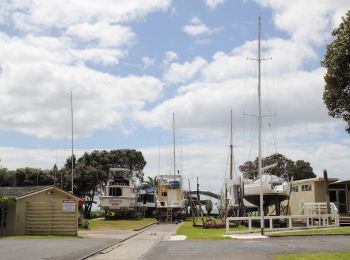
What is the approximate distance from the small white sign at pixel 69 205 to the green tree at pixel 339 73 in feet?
68.5

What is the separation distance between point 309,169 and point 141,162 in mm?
Result: 32821

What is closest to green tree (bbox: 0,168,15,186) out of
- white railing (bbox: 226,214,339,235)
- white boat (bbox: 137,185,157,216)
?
white boat (bbox: 137,185,157,216)

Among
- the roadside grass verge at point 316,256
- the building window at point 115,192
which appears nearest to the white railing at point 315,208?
the roadside grass verge at point 316,256

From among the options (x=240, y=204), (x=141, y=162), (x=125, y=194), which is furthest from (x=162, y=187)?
(x=141, y=162)

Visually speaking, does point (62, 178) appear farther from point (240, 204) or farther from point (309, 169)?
point (309, 169)

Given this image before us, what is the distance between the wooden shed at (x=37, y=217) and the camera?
107 feet

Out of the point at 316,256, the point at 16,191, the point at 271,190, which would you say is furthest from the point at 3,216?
the point at 316,256

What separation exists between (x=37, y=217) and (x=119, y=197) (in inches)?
910

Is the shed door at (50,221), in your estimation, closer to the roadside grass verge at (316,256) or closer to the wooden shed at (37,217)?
the wooden shed at (37,217)

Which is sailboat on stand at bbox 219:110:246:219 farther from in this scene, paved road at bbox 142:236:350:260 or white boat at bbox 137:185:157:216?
paved road at bbox 142:236:350:260

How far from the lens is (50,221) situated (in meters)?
33.1

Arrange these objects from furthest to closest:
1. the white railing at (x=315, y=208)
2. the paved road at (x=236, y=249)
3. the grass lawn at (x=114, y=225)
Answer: the grass lawn at (x=114, y=225) → the white railing at (x=315, y=208) → the paved road at (x=236, y=249)

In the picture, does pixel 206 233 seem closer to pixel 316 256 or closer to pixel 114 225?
pixel 114 225

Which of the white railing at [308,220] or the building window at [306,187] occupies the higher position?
the building window at [306,187]
